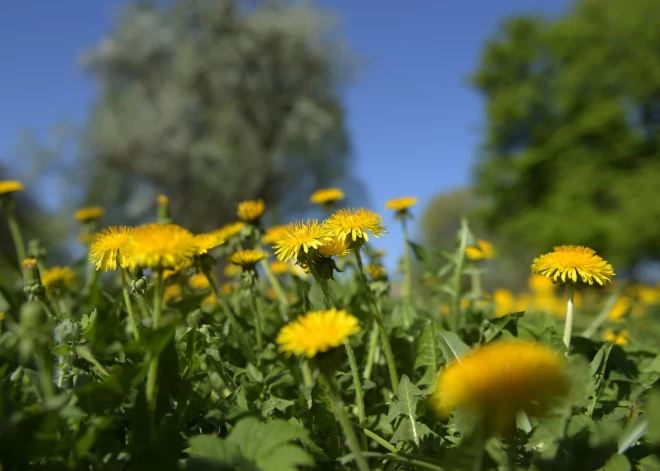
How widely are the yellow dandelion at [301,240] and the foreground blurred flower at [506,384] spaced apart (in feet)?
1.12

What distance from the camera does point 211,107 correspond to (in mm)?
15531

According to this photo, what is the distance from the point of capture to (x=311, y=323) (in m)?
0.60

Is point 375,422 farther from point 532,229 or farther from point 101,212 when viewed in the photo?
point 532,229

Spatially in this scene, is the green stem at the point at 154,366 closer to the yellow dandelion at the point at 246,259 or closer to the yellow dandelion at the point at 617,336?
the yellow dandelion at the point at 246,259

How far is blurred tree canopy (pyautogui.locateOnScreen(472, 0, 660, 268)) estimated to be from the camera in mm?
10703

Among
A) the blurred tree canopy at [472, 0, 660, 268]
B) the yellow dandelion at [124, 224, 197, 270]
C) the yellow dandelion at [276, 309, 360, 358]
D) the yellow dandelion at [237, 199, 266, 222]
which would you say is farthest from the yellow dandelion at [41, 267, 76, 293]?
the blurred tree canopy at [472, 0, 660, 268]

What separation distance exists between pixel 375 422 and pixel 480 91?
15.0 metres

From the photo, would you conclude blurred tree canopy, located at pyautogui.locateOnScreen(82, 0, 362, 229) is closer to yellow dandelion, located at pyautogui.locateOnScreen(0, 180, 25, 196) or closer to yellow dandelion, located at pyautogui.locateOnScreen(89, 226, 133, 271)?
yellow dandelion, located at pyautogui.locateOnScreen(0, 180, 25, 196)

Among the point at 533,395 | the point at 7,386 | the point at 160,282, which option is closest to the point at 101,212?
the point at 7,386

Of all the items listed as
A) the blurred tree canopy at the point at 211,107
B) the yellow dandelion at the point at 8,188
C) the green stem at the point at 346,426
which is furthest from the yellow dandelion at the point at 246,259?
the blurred tree canopy at the point at 211,107

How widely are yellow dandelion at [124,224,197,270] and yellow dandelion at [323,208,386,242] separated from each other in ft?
0.82

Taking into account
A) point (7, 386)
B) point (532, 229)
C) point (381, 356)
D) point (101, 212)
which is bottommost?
point (7, 386)

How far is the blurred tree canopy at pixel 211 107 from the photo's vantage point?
14875 millimetres

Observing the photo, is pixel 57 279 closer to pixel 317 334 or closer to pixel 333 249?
pixel 333 249
